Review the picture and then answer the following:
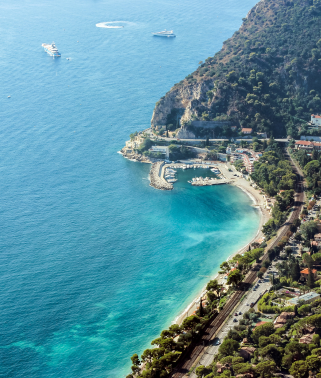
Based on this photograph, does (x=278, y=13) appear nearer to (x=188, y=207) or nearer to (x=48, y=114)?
(x=48, y=114)

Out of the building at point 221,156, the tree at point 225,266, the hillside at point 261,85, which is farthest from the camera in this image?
the hillside at point 261,85

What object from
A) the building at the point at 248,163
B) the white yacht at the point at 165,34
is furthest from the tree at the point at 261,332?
the white yacht at the point at 165,34

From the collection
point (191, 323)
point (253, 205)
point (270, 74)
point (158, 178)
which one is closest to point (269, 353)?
point (191, 323)

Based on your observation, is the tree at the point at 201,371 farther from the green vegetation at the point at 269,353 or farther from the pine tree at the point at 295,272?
the pine tree at the point at 295,272

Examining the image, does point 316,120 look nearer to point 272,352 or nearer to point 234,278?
point 234,278

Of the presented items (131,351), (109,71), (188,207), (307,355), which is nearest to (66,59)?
(109,71)

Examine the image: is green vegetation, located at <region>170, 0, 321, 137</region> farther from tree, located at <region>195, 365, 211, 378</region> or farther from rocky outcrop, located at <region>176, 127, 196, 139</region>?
tree, located at <region>195, 365, 211, 378</region>

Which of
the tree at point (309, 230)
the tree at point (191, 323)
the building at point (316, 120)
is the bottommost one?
the tree at point (191, 323)
